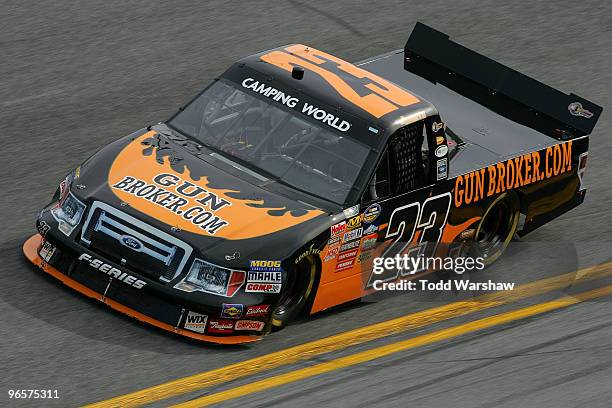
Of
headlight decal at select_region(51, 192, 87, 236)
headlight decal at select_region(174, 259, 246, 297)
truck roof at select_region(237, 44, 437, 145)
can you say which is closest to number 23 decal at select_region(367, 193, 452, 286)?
truck roof at select_region(237, 44, 437, 145)

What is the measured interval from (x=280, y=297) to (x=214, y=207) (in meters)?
0.79

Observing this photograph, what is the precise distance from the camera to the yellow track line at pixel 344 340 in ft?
30.4

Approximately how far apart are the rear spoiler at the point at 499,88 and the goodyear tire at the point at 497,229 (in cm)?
78

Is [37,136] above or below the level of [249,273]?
below

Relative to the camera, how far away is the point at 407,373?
9.68 meters

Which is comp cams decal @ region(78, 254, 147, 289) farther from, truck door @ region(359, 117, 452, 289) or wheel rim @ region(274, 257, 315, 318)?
truck door @ region(359, 117, 452, 289)

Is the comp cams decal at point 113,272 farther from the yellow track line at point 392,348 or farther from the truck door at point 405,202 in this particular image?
the truck door at point 405,202

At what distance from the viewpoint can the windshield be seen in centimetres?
1061

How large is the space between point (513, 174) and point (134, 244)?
3438 millimetres

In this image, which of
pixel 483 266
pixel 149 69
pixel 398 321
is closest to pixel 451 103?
pixel 483 266

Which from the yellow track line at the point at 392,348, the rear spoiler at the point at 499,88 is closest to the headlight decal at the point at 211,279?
the yellow track line at the point at 392,348

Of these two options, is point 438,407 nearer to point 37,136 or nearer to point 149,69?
point 37,136

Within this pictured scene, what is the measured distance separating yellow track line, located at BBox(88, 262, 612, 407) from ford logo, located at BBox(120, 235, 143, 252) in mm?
1000

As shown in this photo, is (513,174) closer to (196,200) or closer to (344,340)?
(344,340)
